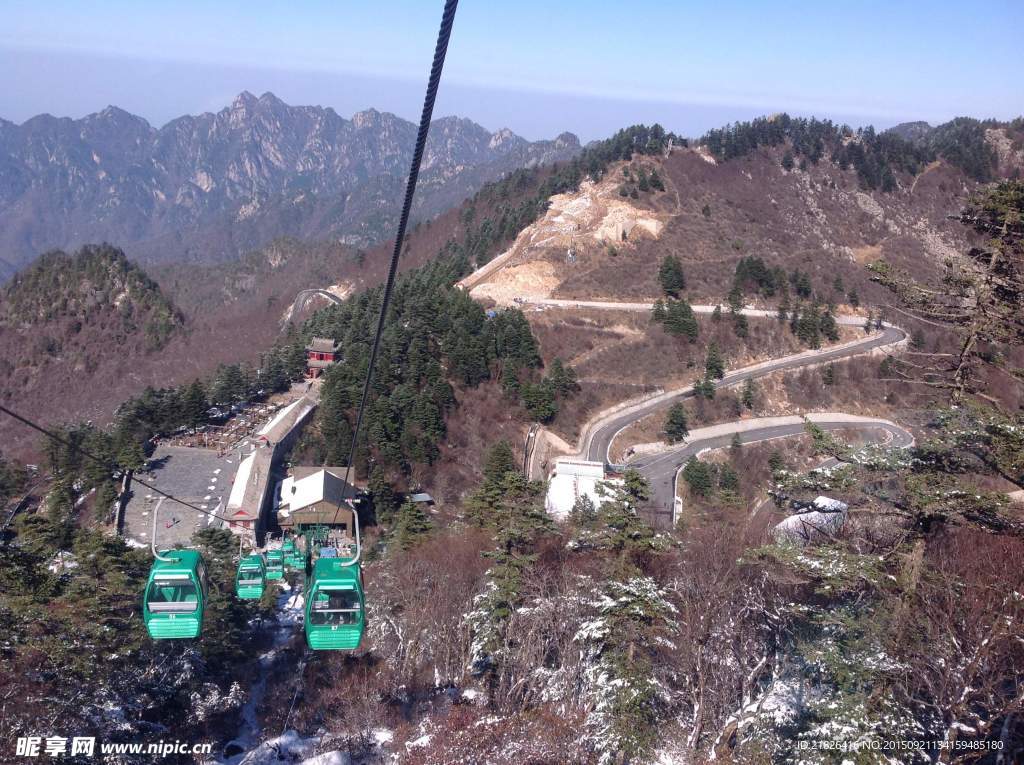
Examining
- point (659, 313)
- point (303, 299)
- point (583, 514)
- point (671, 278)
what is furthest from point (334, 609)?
point (303, 299)

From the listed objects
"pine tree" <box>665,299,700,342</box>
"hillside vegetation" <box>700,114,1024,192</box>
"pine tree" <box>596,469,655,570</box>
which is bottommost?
"pine tree" <box>596,469,655,570</box>

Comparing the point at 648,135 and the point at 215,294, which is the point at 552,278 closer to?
the point at 648,135

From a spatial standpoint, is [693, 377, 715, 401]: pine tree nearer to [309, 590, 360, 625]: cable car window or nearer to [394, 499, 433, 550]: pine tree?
[394, 499, 433, 550]: pine tree

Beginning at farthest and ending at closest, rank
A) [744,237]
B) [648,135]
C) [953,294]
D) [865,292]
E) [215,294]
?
[215,294], [648,135], [744,237], [865,292], [953,294]

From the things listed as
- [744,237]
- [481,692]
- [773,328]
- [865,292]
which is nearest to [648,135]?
[744,237]

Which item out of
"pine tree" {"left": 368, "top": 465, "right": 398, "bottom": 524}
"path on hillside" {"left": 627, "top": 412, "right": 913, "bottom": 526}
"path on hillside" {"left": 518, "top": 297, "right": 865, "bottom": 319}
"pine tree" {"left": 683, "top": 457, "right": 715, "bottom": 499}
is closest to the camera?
"pine tree" {"left": 368, "top": 465, "right": 398, "bottom": 524}

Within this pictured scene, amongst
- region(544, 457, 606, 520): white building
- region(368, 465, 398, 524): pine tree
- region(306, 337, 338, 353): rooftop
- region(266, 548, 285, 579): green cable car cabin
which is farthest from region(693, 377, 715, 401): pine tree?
region(266, 548, 285, 579): green cable car cabin

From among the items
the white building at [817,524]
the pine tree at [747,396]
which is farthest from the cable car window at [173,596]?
the pine tree at [747,396]
